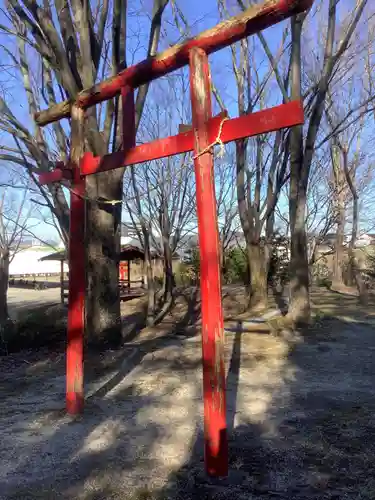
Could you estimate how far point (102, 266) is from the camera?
25.5ft

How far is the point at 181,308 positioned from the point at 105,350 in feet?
21.3

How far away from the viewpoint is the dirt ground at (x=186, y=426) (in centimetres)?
325

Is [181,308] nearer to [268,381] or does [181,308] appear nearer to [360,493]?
[268,381]

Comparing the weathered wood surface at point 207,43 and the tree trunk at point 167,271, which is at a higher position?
the weathered wood surface at point 207,43

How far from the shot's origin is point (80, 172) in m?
4.75

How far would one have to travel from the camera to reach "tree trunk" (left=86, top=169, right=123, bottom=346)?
25.4 ft

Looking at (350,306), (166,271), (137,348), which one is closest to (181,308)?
(166,271)

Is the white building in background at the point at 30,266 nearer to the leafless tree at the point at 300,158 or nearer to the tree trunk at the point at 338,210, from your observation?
the tree trunk at the point at 338,210

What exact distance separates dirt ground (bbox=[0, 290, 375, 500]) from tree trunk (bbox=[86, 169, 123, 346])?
48cm

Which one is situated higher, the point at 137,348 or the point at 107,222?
the point at 107,222

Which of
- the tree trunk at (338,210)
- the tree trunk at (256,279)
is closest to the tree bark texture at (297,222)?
the tree trunk at (256,279)

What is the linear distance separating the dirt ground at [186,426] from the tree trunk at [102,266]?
1.57ft

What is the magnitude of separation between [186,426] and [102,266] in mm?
3902

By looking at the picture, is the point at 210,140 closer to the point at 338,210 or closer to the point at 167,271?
the point at 167,271
